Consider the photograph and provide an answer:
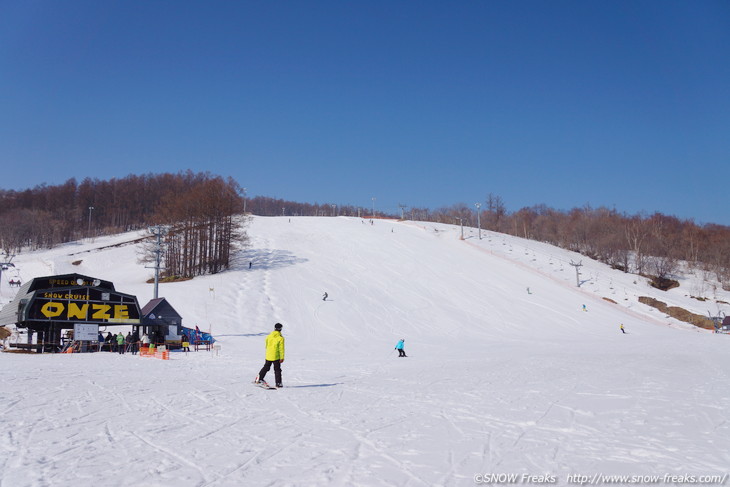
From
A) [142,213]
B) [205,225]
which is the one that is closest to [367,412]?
[205,225]

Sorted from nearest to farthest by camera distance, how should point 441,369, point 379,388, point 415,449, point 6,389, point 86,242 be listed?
point 415,449, point 6,389, point 379,388, point 441,369, point 86,242


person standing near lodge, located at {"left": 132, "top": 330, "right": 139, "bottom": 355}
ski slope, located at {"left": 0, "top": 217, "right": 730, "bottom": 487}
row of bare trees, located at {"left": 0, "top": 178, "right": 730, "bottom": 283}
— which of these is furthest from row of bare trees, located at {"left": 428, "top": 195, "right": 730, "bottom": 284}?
person standing near lodge, located at {"left": 132, "top": 330, "right": 139, "bottom": 355}

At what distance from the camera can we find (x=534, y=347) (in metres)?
27.7

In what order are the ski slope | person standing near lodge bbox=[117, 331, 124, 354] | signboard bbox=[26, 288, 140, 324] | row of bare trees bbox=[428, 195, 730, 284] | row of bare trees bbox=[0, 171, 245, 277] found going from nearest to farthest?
the ski slope
person standing near lodge bbox=[117, 331, 124, 354]
signboard bbox=[26, 288, 140, 324]
row of bare trees bbox=[0, 171, 245, 277]
row of bare trees bbox=[428, 195, 730, 284]

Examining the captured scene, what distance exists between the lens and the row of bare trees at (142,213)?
51.7 metres

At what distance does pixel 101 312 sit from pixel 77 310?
45.4 inches

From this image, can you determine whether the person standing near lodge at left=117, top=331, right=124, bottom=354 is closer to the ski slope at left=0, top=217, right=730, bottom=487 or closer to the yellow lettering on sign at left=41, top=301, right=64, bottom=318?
the yellow lettering on sign at left=41, top=301, right=64, bottom=318

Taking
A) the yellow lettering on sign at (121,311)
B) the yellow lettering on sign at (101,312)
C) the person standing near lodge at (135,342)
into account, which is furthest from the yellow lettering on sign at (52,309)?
the person standing near lodge at (135,342)

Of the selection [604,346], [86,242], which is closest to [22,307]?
[604,346]

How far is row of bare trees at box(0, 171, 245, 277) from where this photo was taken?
51.7 metres

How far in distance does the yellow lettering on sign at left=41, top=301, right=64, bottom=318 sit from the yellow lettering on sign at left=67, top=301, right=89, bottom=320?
1.38 ft

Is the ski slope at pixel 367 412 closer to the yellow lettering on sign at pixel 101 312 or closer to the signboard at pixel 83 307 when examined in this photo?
the signboard at pixel 83 307

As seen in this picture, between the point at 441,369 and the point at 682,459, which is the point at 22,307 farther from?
the point at 682,459

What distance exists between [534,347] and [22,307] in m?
26.8
